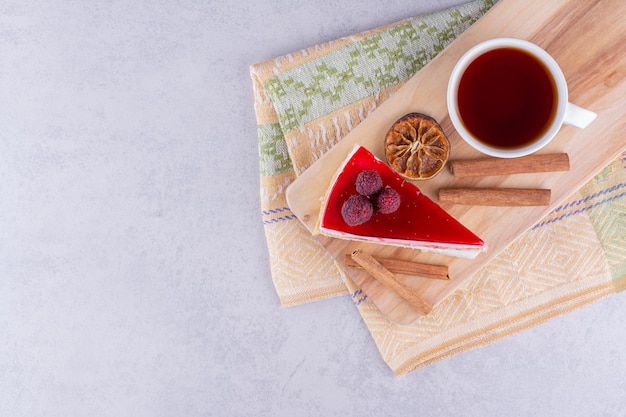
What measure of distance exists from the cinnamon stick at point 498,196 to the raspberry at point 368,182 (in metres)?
0.14

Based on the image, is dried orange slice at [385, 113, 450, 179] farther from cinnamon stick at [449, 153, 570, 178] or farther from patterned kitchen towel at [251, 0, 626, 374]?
patterned kitchen towel at [251, 0, 626, 374]

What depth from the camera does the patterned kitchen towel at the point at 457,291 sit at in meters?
1.14

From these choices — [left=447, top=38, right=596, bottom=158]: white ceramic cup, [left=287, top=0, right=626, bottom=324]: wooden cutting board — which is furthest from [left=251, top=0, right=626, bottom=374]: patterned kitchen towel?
[left=447, top=38, right=596, bottom=158]: white ceramic cup

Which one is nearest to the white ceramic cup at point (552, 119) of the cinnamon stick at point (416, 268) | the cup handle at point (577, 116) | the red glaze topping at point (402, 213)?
the cup handle at point (577, 116)

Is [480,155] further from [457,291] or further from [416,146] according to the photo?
[457,291]

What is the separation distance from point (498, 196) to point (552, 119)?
0.56 ft

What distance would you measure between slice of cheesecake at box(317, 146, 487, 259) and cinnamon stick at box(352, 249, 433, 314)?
0.04m

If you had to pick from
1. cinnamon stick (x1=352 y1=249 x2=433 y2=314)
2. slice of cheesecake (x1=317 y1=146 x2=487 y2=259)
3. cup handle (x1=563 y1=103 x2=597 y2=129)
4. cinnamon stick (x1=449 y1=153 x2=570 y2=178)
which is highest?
cup handle (x1=563 y1=103 x2=597 y2=129)

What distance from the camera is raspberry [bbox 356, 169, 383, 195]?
0.96 metres

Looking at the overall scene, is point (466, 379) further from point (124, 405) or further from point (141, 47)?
point (141, 47)

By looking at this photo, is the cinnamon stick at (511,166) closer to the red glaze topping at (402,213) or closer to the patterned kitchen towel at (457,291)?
the red glaze topping at (402,213)

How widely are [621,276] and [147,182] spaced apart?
3.79ft

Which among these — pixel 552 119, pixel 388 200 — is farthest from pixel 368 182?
pixel 552 119

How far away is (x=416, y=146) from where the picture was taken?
98 centimetres
